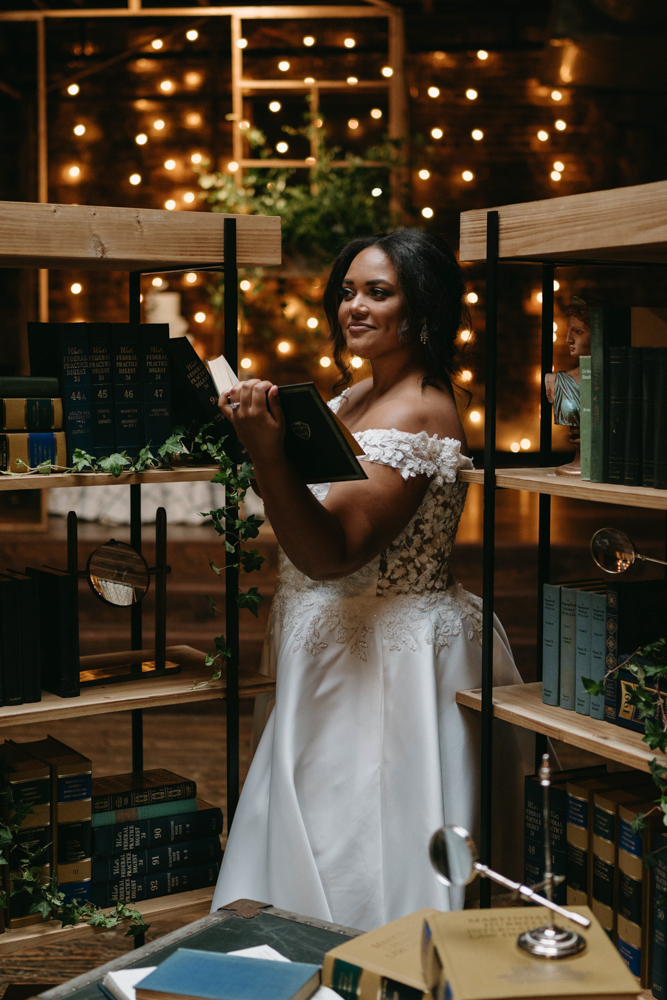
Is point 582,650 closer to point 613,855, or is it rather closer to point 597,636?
point 597,636

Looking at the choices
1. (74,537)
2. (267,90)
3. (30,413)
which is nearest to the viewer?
(30,413)

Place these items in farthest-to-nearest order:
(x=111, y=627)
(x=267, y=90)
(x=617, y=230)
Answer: (x=267, y=90), (x=111, y=627), (x=617, y=230)

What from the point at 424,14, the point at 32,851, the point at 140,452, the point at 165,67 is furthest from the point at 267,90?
the point at 32,851

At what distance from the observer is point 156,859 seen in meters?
2.23

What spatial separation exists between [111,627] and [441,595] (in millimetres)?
3193

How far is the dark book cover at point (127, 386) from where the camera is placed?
2.07m

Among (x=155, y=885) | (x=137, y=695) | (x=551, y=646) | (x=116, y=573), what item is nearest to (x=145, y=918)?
(x=155, y=885)

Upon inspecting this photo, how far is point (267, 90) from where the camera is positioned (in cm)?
654

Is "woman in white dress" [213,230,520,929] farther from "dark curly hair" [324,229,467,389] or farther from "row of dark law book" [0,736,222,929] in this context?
"row of dark law book" [0,736,222,929]

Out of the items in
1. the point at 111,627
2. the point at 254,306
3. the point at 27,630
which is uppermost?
the point at 254,306

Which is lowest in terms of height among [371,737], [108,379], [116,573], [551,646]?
[371,737]

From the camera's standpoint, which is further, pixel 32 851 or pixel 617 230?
pixel 32 851

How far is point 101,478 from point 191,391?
0.29 m

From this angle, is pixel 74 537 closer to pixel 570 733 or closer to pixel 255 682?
pixel 255 682
